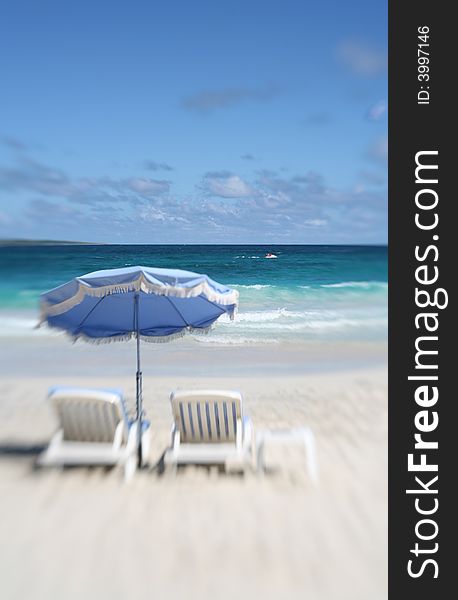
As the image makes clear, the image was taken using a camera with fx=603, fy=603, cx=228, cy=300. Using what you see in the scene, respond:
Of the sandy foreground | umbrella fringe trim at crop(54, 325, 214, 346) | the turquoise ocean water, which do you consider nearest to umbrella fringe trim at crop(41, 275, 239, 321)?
umbrella fringe trim at crop(54, 325, 214, 346)

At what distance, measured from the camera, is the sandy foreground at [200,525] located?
3.73m

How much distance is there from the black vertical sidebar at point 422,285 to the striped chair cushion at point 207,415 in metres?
1.40

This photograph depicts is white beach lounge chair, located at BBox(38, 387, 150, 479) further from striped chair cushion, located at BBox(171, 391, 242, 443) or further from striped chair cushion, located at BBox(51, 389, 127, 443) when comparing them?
striped chair cushion, located at BBox(171, 391, 242, 443)

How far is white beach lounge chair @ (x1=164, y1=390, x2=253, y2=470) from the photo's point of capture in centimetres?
532

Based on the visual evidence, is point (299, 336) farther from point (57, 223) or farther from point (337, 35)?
point (57, 223)

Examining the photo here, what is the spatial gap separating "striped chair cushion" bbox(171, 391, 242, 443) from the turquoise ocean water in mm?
8209

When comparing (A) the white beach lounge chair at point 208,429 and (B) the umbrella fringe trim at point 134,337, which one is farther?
(B) the umbrella fringe trim at point 134,337

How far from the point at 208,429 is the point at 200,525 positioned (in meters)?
1.10

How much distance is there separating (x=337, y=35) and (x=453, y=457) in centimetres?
3020

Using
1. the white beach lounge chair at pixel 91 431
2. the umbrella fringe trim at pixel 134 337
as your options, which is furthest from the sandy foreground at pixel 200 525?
the umbrella fringe trim at pixel 134 337

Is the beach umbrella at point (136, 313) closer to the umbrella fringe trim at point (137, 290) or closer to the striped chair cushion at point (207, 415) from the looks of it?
the umbrella fringe trim at point (137, 290)

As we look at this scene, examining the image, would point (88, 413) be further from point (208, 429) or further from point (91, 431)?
point (208, 429)

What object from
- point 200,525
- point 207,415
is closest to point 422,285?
point 207,415

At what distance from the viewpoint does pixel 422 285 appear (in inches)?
193
